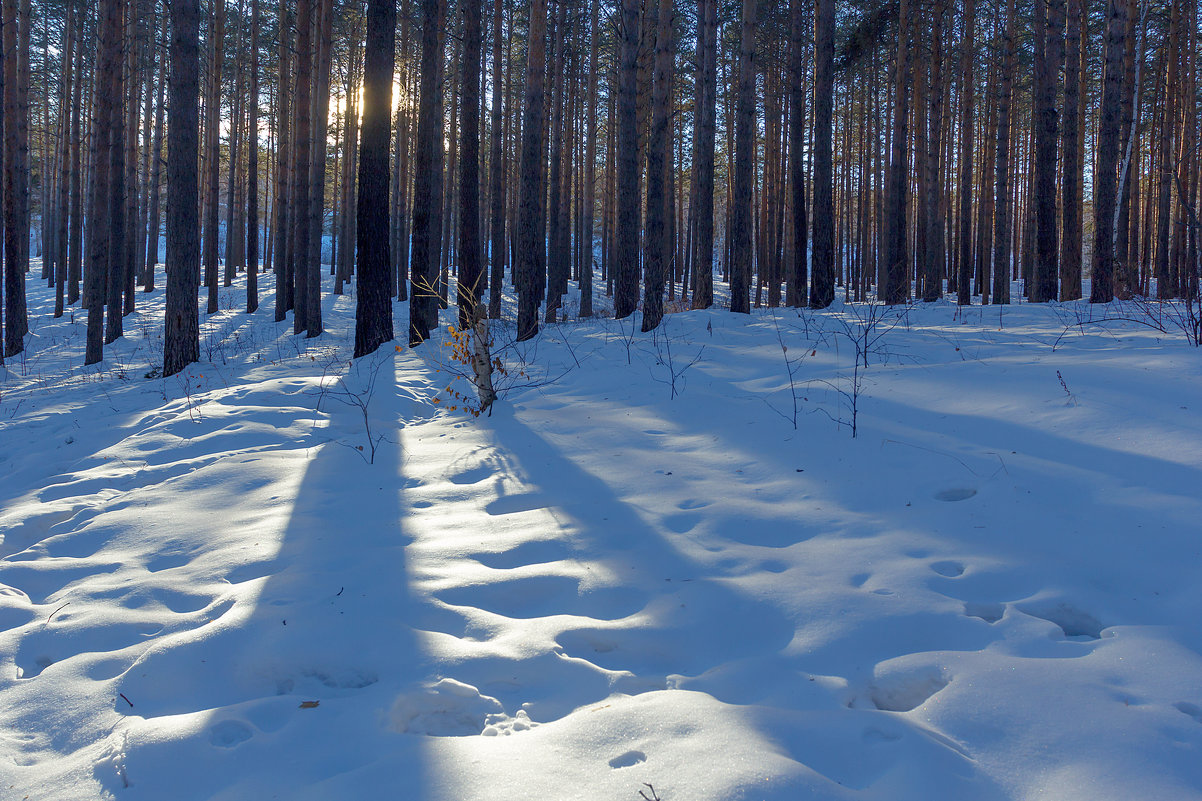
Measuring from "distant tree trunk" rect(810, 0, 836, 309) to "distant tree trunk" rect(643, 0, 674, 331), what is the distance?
335 centimetres

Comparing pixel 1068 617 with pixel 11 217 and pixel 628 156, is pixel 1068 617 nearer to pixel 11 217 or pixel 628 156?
pixel 628 156

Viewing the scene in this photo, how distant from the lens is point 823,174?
1134 cm

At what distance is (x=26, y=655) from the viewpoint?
232 centimetres

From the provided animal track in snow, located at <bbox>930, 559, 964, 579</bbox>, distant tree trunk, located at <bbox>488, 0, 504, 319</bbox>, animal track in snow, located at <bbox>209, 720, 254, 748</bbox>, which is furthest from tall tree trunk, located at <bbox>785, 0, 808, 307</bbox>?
animal track in snow, located at <bbox>209, 720, 254, 748</bbox>

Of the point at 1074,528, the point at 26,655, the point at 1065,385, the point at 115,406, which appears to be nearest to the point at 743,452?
the point at 1074,528

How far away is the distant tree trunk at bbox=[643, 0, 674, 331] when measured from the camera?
9117 mm

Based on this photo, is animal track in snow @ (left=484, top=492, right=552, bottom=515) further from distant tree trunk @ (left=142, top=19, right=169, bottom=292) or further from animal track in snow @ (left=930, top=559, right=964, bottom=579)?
distant tree trunk @ (left=142, top=19, right=169, bottom=292)

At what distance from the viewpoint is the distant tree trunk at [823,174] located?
36.9 ft

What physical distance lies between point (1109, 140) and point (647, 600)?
436 inches

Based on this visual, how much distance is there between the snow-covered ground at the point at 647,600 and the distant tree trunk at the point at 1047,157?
6.81 meters

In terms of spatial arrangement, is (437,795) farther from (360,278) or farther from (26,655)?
(360,278)

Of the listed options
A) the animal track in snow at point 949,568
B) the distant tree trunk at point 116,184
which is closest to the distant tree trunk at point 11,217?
the distant tree trunk at point 116,184

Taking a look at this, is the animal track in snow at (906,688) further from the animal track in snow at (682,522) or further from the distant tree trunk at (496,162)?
the distant tree trunk at (496,162)

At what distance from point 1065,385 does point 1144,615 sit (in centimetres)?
227
